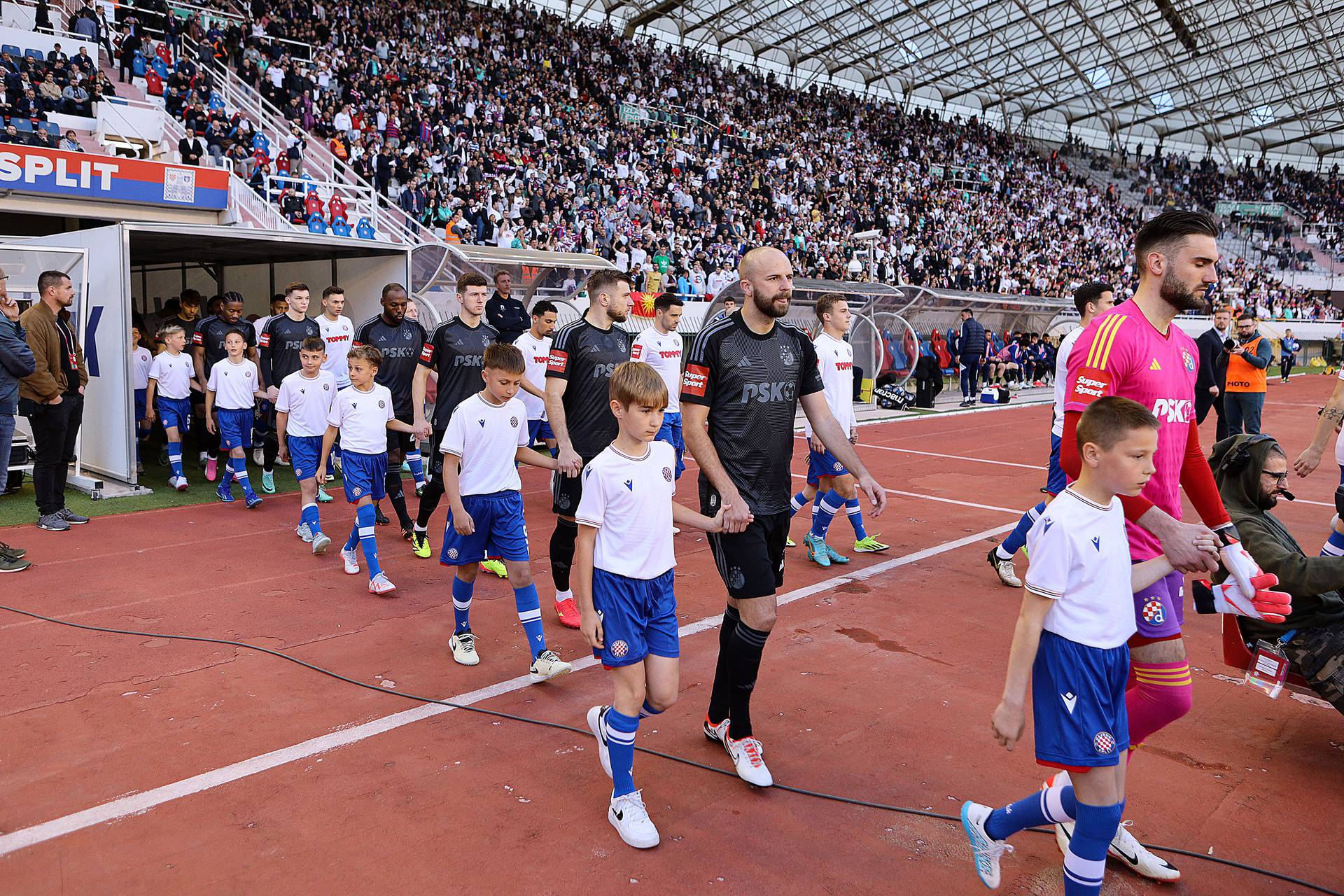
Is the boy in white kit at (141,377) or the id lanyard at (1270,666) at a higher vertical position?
the boy in white kit at (141,377)

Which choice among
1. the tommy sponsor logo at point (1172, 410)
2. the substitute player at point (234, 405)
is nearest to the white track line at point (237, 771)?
the tommy sponsor logo at point (1172, 410)

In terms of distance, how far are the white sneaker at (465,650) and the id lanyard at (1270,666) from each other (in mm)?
3921

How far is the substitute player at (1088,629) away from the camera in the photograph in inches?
109

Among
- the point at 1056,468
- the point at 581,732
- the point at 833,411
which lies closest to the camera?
the point at 581,732

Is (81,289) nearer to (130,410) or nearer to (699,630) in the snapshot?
(130,410)

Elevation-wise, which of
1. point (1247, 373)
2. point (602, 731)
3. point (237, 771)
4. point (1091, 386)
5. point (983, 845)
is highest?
point (1247, 373)

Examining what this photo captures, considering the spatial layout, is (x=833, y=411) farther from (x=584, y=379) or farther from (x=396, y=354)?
(x=396, y=354)

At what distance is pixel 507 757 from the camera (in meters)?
4.16

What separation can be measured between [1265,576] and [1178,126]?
229 ft

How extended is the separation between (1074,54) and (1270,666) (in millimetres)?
53814

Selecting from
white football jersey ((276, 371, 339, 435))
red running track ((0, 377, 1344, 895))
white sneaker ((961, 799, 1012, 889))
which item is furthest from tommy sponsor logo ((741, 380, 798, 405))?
white football jersey ((276, 371, 339, 435))

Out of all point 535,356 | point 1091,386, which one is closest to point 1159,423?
point 1091,386

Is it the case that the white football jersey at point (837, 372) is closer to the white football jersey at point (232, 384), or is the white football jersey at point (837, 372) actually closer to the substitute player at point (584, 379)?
the substitute player at point (584, 379)

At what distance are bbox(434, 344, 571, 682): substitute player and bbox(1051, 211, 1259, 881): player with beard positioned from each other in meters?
2.97
